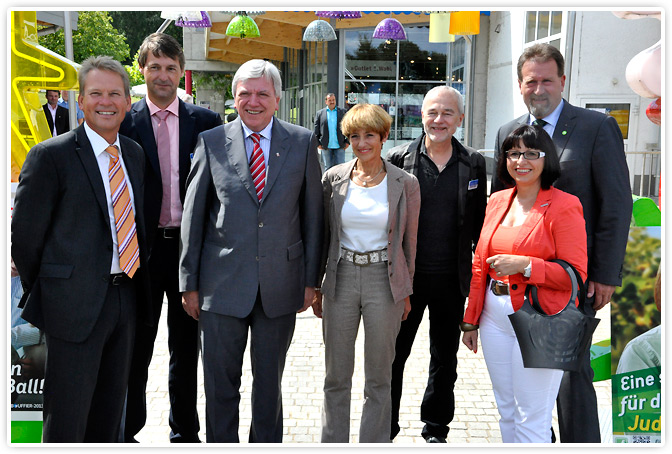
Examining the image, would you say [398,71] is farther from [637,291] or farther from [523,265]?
[523,265]

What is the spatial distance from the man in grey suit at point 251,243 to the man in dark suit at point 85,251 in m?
0.32

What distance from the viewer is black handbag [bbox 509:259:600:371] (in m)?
2.80

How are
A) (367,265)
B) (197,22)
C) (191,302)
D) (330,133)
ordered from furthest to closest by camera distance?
(197,22)
(330,133)
(367,265)
(191,302)

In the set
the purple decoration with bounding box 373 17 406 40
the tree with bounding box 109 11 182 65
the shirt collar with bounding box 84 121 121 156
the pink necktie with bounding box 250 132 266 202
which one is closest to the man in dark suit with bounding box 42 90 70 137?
the purple decoration with bounding box 373 17 406 40

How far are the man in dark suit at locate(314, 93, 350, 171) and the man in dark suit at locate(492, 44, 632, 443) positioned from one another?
448 inches

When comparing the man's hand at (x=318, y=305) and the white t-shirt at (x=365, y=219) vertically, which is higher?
the white t-shirt at (x=365, y=219)

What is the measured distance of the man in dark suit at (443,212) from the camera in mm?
3594

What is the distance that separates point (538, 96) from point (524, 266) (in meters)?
1.07

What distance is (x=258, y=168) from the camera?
3.16 metres

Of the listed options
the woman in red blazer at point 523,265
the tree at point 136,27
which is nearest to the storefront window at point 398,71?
the woman in red blazer at point 523,265

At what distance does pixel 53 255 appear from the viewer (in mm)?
2797

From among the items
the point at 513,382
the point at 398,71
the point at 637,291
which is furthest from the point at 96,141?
the point at 398,71

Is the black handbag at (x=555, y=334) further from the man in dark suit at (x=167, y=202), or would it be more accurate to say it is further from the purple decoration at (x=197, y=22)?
the purple decoration at (x=197, y=22)

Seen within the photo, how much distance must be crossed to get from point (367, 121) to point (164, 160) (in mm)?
1188
